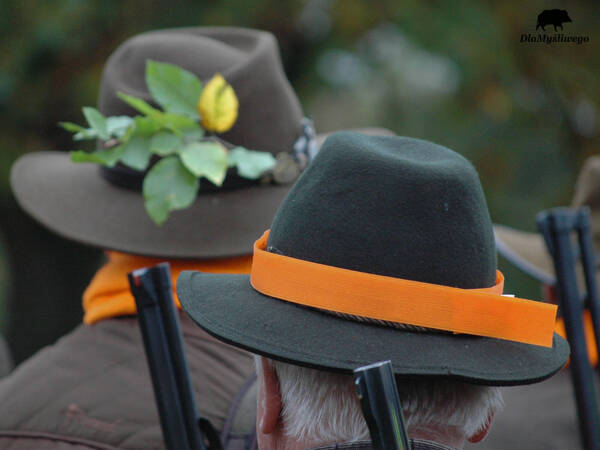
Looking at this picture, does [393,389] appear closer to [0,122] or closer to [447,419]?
[447,419]

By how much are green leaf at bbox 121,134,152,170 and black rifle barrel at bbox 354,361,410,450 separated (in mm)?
1114

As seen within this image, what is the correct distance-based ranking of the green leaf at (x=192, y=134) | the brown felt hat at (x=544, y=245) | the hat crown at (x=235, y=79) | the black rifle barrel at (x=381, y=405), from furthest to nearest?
the brown felt hat at (x=544, y=245)
the hat crown at (x=235, y=79)
the green leaf at (x=192, y=134)
the black rifle barrel at (x=381, y=405)

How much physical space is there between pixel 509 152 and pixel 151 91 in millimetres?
3807

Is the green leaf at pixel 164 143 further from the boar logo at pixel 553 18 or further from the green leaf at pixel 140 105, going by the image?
the boar logo at pixel 553 18

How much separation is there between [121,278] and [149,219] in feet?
0.63

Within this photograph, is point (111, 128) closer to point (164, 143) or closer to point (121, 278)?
point (164, 143)

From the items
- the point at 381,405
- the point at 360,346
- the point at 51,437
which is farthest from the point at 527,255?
the point at 381,405

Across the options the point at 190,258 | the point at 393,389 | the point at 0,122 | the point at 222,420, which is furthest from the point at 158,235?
the point at 0,122

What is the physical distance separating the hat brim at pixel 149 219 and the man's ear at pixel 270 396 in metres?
0.75

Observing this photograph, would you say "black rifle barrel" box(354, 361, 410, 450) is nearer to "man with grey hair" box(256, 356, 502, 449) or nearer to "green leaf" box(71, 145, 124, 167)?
"man with grey hair" box(256, 356, 502, 449)

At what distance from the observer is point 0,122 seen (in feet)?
16.3

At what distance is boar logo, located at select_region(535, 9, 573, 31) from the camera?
4.67 m

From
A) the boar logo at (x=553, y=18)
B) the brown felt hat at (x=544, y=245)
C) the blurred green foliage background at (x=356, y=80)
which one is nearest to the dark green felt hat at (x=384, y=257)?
the brown felt hat at (x=544, y=245)

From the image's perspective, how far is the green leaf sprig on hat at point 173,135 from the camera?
1982mm
